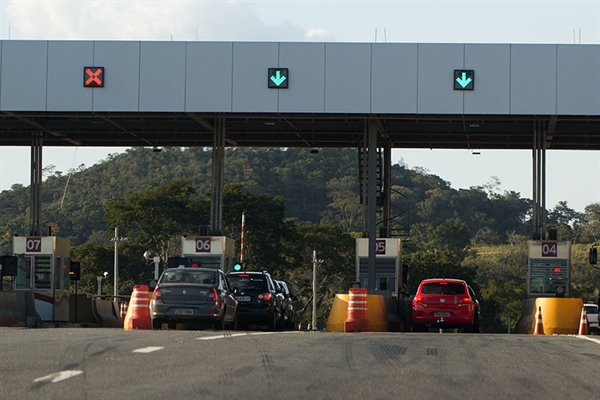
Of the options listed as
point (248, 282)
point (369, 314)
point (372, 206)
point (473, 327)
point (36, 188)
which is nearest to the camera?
point (248, 282)

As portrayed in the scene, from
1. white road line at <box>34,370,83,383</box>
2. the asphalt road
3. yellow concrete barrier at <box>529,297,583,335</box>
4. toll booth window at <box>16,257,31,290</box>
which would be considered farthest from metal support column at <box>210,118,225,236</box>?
white road line at <box>34,370,83,383</box>

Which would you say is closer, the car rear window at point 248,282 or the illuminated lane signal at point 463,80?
the car rear window at point 248,282

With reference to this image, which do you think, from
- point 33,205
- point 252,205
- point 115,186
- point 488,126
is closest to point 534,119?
point 488,126

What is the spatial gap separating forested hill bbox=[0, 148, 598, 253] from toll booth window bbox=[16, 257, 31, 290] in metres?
82.6

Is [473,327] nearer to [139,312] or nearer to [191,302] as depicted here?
[139,312]

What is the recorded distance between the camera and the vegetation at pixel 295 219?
8050 centimetres

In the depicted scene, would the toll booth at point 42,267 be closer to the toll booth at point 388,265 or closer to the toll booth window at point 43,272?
the toll booth window at point 43,272

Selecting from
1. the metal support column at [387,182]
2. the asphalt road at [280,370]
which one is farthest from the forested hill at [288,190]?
the asphalt road at [280,370]

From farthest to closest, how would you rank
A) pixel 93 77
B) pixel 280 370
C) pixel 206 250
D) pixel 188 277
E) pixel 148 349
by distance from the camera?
pixel 206 250 → pixel 93 77 → pixel 188 277 → pixel 148 349 → pixel 280 370

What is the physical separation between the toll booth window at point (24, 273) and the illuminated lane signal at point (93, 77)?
800cm

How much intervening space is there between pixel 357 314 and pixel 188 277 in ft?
19.0

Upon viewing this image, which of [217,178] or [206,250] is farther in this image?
[217,178]

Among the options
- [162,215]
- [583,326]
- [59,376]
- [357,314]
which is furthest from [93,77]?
[162,215]

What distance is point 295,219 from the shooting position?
10894cm
